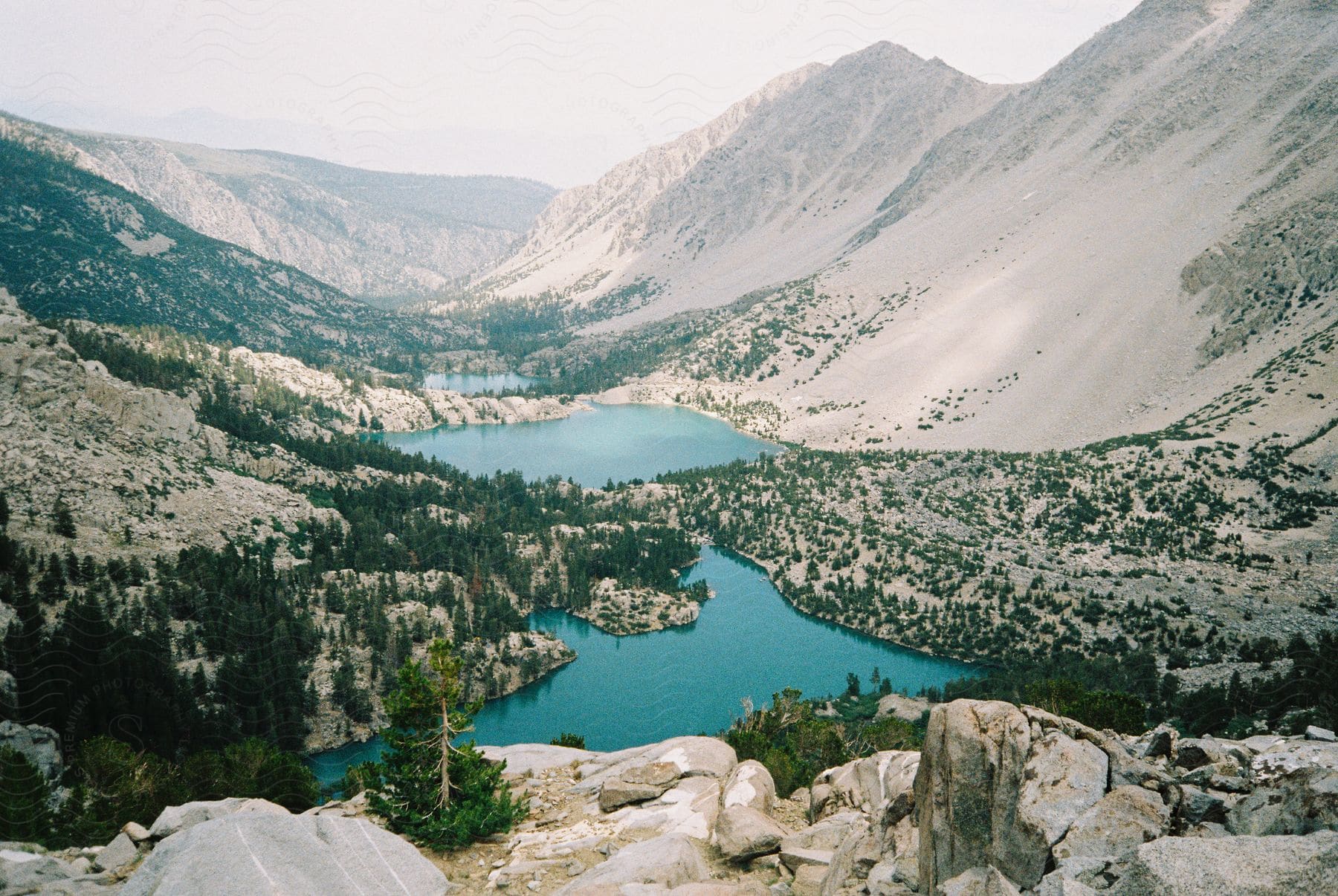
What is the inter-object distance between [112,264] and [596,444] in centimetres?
10412

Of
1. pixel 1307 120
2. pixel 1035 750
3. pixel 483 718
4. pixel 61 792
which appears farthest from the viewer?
pixel 1307 120

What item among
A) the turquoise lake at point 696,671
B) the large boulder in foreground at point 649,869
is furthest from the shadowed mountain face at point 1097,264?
the large boulder in foreground at point 649,869

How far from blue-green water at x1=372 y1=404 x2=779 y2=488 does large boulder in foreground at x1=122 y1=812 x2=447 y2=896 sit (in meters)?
96.2

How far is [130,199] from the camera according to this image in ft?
593

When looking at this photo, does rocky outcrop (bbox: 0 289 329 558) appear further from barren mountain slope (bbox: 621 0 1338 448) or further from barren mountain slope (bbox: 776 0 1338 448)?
barren mountain slope (bbox: 776 0 1338 448)

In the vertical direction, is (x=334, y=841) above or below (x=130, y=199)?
below

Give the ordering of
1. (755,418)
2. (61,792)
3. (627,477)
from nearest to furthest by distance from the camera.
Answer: (61,792)
(627,477)
(755,418)

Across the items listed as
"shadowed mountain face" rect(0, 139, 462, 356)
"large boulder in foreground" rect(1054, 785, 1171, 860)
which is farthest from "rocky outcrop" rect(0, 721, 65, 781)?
"shadowed mountain face" rect(0, 139, 462, 356)

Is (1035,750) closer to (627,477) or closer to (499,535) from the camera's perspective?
(499,535)

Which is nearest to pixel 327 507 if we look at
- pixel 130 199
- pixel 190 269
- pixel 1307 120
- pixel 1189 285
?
pixel 1189 285

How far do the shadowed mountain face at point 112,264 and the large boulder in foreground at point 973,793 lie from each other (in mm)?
151545

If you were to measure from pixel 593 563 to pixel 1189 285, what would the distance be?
78321mm

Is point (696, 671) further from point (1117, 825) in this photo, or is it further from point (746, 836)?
point (1117, 825)

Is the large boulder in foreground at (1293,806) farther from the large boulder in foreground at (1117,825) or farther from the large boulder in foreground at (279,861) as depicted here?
the large boulder in foreground at (279,861)
